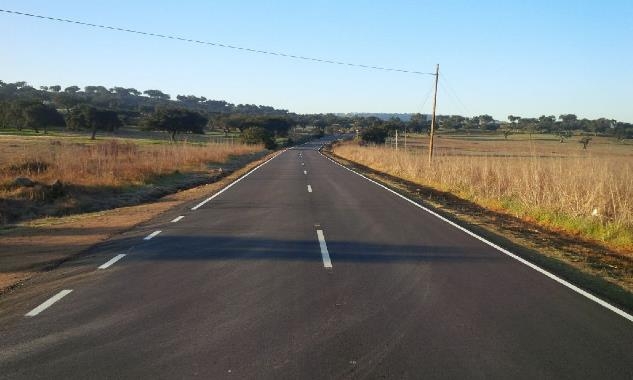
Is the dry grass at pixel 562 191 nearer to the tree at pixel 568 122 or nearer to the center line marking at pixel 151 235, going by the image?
the center line marking at pixel 151 235

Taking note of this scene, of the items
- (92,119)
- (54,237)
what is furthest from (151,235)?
(92,119)

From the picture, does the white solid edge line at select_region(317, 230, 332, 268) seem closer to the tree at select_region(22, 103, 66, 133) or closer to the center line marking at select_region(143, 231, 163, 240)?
the center line marking at select_region(143, 231, 163, 240)

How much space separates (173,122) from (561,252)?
3529 inches

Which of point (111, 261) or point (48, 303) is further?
point (111, 261)

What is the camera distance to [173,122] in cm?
9431

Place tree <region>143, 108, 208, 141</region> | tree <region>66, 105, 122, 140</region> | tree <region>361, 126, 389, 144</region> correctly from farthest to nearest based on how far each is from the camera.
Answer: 1. tree <region>361, 126, 389, 144</region>
2. tree <region>143, 108, 208, 141</region>
3. tree <region>66, 105, 122, 140</region>

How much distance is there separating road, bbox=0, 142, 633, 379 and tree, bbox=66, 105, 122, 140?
3416 inches

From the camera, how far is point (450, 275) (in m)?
8.17

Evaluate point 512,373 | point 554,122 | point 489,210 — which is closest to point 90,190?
point 489,210

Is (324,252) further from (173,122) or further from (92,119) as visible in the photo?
(92,119)

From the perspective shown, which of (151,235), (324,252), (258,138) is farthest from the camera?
(258,138)

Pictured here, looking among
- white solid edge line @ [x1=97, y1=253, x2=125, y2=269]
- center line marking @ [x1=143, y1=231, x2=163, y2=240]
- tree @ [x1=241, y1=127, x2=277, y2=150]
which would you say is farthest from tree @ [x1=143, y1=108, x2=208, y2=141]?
white solid edge line @ [x1=97, y1=253, x2=125, y2=269]

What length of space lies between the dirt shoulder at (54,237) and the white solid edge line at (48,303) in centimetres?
81

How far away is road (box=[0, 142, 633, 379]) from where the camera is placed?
4695 mm
